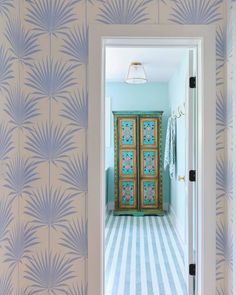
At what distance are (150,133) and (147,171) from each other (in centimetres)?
72

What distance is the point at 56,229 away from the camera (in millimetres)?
2299

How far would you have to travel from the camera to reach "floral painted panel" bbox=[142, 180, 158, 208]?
667 centimetres

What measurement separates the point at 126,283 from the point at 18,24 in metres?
2.44

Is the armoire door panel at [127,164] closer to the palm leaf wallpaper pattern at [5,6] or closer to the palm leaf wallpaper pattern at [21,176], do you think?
the palm leaf wallpaper pattern at [21,176]

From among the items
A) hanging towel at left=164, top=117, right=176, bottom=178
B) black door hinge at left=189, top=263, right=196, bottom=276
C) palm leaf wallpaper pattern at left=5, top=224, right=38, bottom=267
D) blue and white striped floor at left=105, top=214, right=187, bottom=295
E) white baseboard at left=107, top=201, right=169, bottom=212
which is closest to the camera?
palm leaf wallpaper pattern at left=5, top=224, right=38, bottom=267

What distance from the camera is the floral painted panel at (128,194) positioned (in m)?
6.70

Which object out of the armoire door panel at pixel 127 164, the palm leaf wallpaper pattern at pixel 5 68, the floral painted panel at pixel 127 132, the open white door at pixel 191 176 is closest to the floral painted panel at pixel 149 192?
the armoire door panel at pixel 127 164

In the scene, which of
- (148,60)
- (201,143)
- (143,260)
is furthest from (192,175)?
(148,60)

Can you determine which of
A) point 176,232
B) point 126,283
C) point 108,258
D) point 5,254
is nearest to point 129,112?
point 176,232

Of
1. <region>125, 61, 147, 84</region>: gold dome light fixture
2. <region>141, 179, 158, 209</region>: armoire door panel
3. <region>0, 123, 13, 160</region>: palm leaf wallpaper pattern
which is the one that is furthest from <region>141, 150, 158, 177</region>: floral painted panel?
<region>0, 123, 13, 160</region>: palm leaf wallpaper pattern

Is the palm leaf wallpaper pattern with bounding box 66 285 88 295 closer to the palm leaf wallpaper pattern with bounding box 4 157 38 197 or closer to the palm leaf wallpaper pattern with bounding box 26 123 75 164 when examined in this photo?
the palm leaf wallpaper pattern with bounding box 4 157 38 197

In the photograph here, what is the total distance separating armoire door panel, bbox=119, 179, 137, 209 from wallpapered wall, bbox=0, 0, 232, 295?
4.43m

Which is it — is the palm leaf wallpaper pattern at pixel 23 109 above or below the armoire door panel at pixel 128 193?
above

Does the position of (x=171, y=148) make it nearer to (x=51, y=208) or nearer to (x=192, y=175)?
(x=192, y=175)
